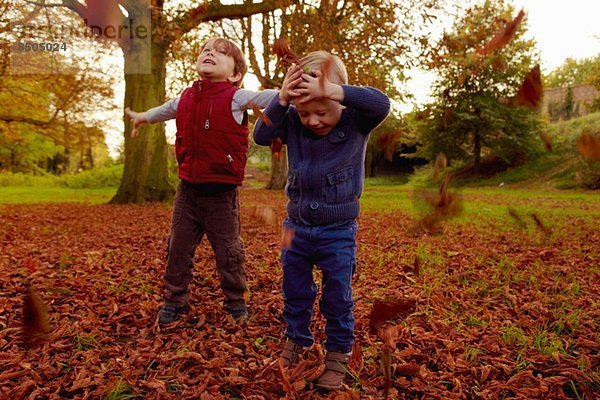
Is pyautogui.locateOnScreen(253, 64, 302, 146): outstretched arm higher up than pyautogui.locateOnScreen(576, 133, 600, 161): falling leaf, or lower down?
higher up

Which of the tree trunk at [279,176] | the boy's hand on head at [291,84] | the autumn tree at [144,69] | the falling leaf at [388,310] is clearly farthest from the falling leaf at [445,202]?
the tree trunk at [279,176]

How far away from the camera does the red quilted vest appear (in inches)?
117

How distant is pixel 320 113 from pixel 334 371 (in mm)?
1216

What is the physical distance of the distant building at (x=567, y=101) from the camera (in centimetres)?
3347

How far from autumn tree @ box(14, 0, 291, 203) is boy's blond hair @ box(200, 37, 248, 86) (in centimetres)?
774

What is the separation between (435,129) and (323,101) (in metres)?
25.4

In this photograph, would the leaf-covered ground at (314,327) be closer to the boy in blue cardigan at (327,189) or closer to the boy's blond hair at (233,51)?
the boy in blue cardigan at (327,189)

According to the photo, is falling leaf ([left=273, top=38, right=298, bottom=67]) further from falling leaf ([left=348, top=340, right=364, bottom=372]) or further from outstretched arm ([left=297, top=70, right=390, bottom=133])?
falling leaf ([left=348, top=340, right=364, bottom=372])

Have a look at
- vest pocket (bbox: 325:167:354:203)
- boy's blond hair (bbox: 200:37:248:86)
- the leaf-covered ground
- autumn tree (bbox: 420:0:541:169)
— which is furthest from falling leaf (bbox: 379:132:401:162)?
autumn tree (bbox: 420:0:541:169)

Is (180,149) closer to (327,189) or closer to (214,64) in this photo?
(214,64)

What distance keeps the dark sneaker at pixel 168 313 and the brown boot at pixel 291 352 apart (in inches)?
35.7

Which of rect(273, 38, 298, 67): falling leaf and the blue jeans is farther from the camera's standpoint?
rect(273, 38, 298, 67): falling leaf

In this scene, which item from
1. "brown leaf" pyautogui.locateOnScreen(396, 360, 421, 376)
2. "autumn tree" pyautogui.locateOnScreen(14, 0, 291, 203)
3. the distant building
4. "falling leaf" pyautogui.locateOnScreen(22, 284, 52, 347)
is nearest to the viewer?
"brown leaf" pyautogui.locateOnScreen(396, 360, 421, 376)

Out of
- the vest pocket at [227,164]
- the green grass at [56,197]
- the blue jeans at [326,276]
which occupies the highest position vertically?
the vest pocket at [227,164]
